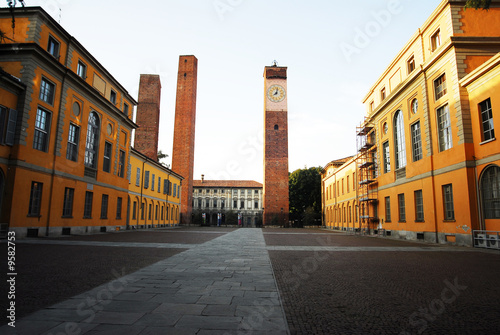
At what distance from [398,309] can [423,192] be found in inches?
617

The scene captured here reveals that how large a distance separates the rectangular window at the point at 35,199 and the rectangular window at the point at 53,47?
7054 mm

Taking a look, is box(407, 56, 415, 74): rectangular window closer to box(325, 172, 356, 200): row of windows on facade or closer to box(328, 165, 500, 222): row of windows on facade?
box(328, 165, 500, 222): row of windows on facade

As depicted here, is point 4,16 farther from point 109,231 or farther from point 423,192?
point 423,192

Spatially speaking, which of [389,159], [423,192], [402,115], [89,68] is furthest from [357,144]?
[89,68]

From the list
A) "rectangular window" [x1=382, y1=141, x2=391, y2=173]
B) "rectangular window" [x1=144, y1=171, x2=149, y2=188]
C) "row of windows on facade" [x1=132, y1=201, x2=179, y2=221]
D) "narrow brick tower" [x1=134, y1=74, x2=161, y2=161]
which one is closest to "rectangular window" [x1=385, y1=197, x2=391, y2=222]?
"rectangular window" [x1=382, y1=141, x2=391, y2=173]

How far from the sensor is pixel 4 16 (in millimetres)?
15703

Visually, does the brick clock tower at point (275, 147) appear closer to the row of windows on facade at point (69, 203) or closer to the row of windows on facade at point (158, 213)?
A: the row of windows on facade at point (158, 213)

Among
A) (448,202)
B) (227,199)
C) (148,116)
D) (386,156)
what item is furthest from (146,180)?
(227,199)

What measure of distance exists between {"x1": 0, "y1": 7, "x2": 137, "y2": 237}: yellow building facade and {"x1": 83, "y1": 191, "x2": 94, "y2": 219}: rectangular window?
2.5 inches

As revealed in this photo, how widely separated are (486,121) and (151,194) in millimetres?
28989

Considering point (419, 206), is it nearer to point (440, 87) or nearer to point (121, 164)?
point (440, 87)

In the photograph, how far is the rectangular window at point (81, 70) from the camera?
19222mm

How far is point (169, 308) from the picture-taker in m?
3.78

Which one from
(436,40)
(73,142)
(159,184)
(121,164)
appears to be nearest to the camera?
(436,40)
